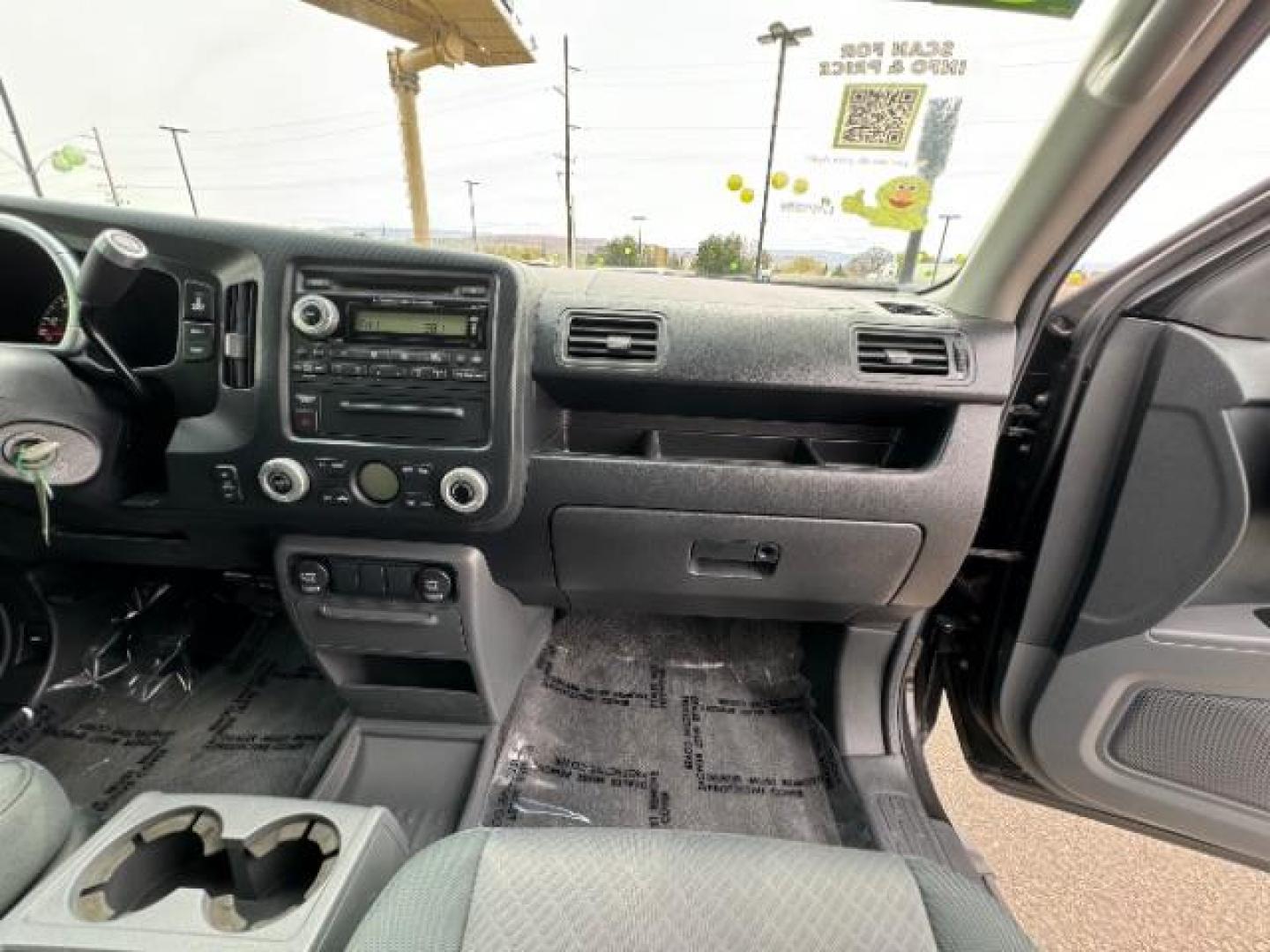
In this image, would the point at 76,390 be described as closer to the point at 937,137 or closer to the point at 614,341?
the point at 614,341

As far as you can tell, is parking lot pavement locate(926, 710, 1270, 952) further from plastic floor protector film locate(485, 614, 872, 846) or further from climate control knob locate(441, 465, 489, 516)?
climate control knob locate(441, 465, 489, 516)

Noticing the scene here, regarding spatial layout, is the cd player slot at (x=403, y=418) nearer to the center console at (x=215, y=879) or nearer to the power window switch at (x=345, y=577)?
the power window switch at (x=345, y=577)

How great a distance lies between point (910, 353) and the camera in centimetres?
112

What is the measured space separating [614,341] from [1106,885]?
5.21 ft

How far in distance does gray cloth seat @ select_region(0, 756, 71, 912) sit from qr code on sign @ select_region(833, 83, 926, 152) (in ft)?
5.53

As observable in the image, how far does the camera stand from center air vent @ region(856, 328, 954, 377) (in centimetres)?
112

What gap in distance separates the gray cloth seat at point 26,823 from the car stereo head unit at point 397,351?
0.65 metres

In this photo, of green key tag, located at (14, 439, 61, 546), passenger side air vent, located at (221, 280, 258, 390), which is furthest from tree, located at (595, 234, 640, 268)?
green key tag, located at (14, 439, 61, 546)

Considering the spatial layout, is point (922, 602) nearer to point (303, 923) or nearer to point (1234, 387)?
point (1234, 387)

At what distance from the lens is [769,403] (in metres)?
1.20

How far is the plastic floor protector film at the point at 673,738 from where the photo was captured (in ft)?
4.53

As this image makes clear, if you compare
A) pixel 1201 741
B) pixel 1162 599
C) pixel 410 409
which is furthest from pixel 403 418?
pixel 1201 741

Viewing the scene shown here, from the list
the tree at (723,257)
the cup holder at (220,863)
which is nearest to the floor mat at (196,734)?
the cup holder at (220,863)

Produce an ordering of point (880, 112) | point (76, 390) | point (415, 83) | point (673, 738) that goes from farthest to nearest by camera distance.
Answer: point (415, 83) → point (673, 738) → point (880, 112) → point (76, 390)
